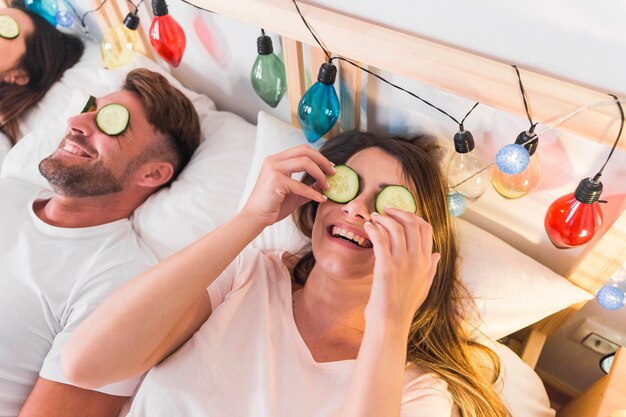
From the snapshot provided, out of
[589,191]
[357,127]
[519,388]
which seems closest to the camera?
[589,191]

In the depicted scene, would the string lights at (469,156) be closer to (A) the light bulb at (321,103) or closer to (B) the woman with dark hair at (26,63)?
(A) the light bulb at (321,103)

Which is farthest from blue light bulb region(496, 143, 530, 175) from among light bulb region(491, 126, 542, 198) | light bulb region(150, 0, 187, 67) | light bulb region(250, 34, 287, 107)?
light bulb region(150, 0, 187, 67)

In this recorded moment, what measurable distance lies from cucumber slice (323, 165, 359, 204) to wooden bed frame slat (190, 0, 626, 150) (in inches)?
11.7

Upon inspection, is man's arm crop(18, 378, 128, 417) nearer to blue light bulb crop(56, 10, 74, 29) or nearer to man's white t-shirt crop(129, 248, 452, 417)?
man's white t-shirt crop(129, 248, 452, 417)

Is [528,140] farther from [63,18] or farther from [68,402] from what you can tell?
[63,18]

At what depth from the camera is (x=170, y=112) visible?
1871 mm

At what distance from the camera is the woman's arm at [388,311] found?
979mm

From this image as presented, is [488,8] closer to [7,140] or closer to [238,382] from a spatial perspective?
[238,382]

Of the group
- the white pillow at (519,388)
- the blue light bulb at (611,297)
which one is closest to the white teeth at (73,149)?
the white pillow at (519,388)

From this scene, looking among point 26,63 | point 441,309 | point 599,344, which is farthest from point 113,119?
point 599,344

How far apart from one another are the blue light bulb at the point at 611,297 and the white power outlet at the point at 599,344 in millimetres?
457

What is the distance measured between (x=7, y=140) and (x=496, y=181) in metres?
2.24

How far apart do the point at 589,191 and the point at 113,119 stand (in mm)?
1636

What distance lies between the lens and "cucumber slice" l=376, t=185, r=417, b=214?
1181 millimetres
